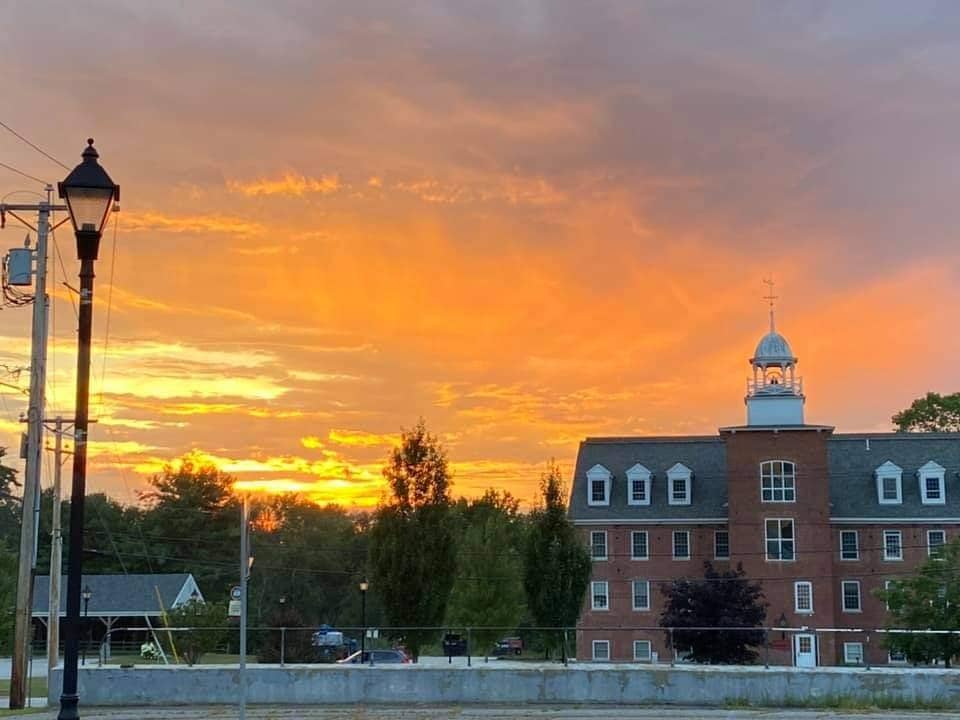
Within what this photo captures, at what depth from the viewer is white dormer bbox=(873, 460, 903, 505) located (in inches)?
2726

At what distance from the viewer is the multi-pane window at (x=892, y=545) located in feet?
223

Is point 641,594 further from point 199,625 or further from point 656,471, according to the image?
point 199,625

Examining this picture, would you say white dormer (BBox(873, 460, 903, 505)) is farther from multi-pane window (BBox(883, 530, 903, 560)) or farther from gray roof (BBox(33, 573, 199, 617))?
gray roof (BBox(33, 573, 199, 617))

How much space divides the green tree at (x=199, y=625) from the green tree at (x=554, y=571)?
12975 mm

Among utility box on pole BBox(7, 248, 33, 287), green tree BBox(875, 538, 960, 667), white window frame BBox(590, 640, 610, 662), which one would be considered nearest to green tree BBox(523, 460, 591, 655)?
green tree BBox(875, 538, 960, 667)

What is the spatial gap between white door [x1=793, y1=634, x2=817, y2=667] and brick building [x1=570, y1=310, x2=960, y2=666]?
5.3 inches

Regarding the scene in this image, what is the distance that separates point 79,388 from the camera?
38.5ft

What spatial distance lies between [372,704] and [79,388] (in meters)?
16.8

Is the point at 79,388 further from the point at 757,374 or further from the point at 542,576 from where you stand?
the point at 757,374

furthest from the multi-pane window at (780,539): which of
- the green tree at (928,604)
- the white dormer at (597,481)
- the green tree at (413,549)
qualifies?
the green tree at (413,549)

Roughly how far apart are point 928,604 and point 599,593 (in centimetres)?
2481

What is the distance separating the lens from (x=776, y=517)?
67.1 meters

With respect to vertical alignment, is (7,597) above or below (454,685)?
above

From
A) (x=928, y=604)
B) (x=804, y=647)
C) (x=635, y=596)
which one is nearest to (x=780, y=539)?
(x=804, y=647)
